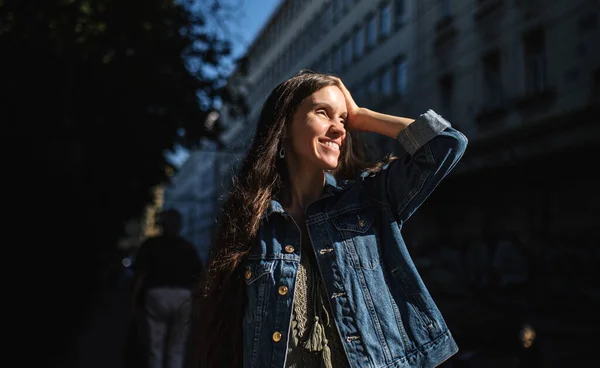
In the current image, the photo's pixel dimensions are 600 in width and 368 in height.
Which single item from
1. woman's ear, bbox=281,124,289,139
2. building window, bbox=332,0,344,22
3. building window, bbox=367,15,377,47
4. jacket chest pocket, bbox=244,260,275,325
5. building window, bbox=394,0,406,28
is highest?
building window, bbox=332,0,344,22

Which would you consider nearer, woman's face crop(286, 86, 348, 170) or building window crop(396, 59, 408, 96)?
woman's face crop(286, 86, 348, 170)

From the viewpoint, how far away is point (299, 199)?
7.00 ft

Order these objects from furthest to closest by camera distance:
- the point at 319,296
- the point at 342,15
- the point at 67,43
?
the point at 342,15
the point at 67,43
the point at 319,296

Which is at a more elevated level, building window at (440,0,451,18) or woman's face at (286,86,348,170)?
building window at (440,0,451,18)

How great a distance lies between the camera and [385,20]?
26.2 meters

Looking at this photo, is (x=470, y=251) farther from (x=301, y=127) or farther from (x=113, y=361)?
(x=301, y=127)

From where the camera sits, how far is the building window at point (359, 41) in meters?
29.5

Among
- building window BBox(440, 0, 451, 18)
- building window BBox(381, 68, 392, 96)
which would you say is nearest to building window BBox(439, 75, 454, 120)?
building window BBox(440, 0, 451, 18)

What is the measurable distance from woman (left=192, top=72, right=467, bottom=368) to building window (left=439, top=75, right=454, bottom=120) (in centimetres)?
1771

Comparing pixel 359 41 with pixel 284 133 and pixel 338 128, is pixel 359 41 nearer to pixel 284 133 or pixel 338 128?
pixel 284 133

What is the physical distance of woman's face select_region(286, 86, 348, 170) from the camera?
2.00 meters

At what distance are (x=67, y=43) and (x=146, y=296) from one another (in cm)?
710

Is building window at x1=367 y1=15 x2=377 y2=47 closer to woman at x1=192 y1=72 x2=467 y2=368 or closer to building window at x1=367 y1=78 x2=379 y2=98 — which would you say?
building window at x1=367 y1=78 x2=379 y2=98

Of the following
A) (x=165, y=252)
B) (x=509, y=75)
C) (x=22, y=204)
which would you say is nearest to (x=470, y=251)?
(x=509, y=75)
